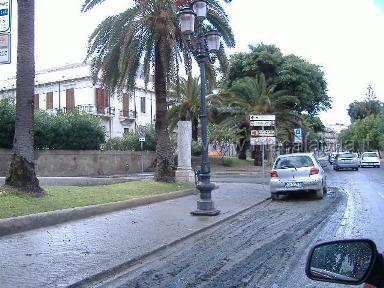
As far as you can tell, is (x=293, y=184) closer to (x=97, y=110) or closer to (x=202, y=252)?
(x=202, y=252)

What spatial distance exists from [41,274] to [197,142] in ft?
141

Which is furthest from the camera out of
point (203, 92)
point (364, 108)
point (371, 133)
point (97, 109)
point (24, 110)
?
point (364, 108)

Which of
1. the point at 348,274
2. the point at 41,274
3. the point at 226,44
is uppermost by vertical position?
the point at 226,44

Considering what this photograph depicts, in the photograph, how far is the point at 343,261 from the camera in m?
2.80

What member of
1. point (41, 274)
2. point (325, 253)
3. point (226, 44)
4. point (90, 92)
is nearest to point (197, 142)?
point (90, 92)

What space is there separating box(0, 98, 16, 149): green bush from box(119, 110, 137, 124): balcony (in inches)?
919

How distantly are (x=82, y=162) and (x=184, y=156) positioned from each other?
1546 centimetres

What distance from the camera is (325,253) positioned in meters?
2.80

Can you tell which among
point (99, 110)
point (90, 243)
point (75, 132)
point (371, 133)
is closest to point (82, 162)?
point (75, 132)

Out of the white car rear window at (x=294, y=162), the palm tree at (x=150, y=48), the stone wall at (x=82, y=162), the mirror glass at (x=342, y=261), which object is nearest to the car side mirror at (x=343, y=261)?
the mirror glass at (x=342, y=261)

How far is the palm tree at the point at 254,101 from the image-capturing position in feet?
150

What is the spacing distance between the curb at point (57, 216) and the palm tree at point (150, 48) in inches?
221

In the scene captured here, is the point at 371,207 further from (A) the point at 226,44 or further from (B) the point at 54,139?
(B) the point at 54,139

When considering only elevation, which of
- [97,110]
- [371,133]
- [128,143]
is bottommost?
[128,143]
